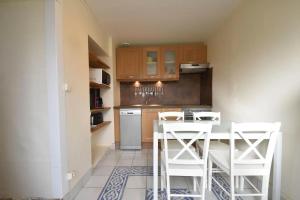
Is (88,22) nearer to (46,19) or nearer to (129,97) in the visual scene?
(46,19)

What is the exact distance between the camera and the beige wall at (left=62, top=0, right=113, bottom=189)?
6.07 ft

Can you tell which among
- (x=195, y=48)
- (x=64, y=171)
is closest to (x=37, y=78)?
(x=64, y=171)

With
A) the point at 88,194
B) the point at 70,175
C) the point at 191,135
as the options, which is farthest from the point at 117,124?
the point at 191,135

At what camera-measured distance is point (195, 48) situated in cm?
404

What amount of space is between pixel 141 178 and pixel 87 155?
0.78 meters

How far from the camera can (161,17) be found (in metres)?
2.81

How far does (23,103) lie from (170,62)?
3034 mm

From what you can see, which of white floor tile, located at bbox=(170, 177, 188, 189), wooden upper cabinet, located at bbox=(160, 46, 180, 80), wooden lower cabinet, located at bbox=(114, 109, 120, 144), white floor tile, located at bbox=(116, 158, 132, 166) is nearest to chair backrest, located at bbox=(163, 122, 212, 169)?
white floor tile, located at bbox=(170, 177, 188, 189)

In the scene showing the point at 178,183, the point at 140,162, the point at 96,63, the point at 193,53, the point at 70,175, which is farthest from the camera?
the point at 193,53

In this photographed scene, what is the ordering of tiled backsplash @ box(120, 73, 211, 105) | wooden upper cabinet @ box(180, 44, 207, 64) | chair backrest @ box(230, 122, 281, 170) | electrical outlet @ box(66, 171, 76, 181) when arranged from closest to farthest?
1. chair backrest @ box(230, 122, 281, 170)
2. electrical outlet @ box(66, 171, 76, 181)
3. wooden upper cabinet @ box(180, 44, 207, 64)
4. tiled backsplash @ box(120, 73, 211, 105)

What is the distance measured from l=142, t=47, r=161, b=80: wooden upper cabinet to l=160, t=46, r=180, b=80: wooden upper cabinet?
0.37ft

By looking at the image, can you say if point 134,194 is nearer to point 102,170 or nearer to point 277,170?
point 102,170

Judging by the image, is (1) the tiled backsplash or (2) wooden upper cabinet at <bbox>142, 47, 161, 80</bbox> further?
(1) the tiled backsplash

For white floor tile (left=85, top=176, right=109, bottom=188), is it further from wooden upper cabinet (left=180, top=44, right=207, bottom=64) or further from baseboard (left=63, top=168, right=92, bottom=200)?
wooden upper cabinet (left=180, top=44, right=207, bottom=64)
